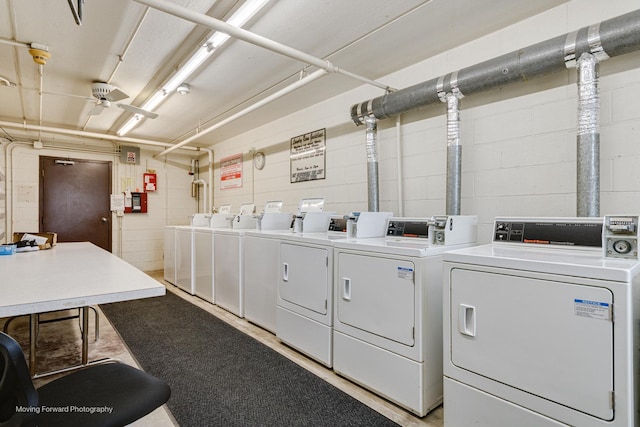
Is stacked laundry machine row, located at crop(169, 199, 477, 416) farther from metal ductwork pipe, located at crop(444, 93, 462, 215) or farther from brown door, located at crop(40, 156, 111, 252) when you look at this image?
brown door, located at crop(40, 156, 111, 252)

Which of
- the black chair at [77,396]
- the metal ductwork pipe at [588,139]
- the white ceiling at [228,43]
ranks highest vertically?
the white ceiling at [228,43]

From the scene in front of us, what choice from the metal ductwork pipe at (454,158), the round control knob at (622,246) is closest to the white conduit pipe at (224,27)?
the metal ductwork pipe at (454,158)

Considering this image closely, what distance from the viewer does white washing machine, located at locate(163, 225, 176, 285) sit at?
17.2 feet

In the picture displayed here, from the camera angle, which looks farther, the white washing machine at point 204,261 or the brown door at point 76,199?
the brown door at point 76,199

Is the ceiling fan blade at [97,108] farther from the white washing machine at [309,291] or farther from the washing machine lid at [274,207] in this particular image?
the white washing machine at [309,291]

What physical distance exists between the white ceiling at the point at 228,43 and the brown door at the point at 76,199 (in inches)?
64.4

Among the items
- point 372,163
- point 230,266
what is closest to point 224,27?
point 372,163

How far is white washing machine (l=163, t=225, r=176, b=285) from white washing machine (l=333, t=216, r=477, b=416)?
3716mm

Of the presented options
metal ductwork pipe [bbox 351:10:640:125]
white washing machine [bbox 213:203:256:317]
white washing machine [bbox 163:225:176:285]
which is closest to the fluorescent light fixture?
metal ductwork pipe [bbox 351:10:640:125]

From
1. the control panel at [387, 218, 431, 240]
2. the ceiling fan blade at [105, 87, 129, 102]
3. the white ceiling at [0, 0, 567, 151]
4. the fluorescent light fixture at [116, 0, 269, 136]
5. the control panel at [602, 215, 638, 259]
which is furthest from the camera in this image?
the ceiling fan blade at [105, 87, 129, 102]

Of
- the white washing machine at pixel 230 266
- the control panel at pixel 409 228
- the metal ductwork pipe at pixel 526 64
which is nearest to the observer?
the metal ductwork pipe at pixel 526 64

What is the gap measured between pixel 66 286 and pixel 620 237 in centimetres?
246

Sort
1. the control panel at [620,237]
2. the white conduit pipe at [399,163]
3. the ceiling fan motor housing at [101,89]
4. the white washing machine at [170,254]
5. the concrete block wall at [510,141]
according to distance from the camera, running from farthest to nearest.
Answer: the white washing machine at [170,254] → the ceiling fan motor housing at [101,89] → the white conduit pipe at [399,163] → the concrete block wall at [510,141] → the control panel at [620,237]

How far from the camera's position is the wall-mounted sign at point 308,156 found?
4.02m
